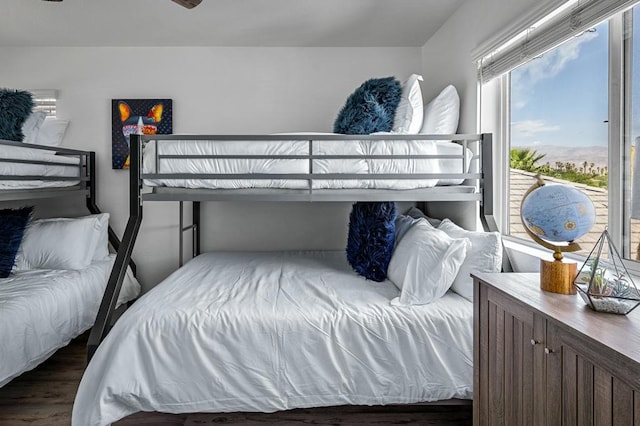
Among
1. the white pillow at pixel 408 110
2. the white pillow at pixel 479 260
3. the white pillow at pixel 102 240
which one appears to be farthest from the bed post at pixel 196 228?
the white pillow at pixel 479 260

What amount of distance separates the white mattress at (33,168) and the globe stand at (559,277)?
2.72 m

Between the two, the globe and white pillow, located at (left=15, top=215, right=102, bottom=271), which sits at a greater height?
the globe

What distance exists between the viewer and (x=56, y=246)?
2527mm

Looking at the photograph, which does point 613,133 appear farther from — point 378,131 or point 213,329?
point 213,329

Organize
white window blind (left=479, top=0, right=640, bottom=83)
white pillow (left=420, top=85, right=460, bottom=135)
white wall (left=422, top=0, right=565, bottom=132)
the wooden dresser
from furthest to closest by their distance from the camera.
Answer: white pillow (left=420, top=85, right=460, bottom=135) < white wall (left=422, top=0, right=565, bottom=132) < white window blind (left=479, top=0, right=640, bottom=83) < the wooden dresser

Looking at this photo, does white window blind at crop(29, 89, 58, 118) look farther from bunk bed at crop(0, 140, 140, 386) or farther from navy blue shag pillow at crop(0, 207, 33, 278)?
navy blue shag pillow at crop(0, 207, 33, 278)

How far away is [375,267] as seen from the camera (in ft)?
6.70

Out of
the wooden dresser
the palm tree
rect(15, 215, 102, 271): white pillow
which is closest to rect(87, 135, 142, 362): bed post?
rect(15, 215, 102, 271): white pillow

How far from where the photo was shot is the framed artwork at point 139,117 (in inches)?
115

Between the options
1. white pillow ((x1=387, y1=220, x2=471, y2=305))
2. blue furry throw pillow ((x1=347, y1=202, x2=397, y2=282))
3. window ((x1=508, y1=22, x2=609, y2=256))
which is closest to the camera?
window ((x1=508, y1=22, x2=609, y2=256))

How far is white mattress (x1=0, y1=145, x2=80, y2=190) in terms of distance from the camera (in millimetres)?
2105

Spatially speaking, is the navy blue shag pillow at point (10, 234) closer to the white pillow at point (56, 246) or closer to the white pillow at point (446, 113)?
the white pillow at point (56, 246)

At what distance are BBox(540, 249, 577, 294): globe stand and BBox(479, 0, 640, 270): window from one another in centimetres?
28

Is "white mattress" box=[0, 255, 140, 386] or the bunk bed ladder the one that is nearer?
"white mattress" box=[0, 255, 140, 386]
